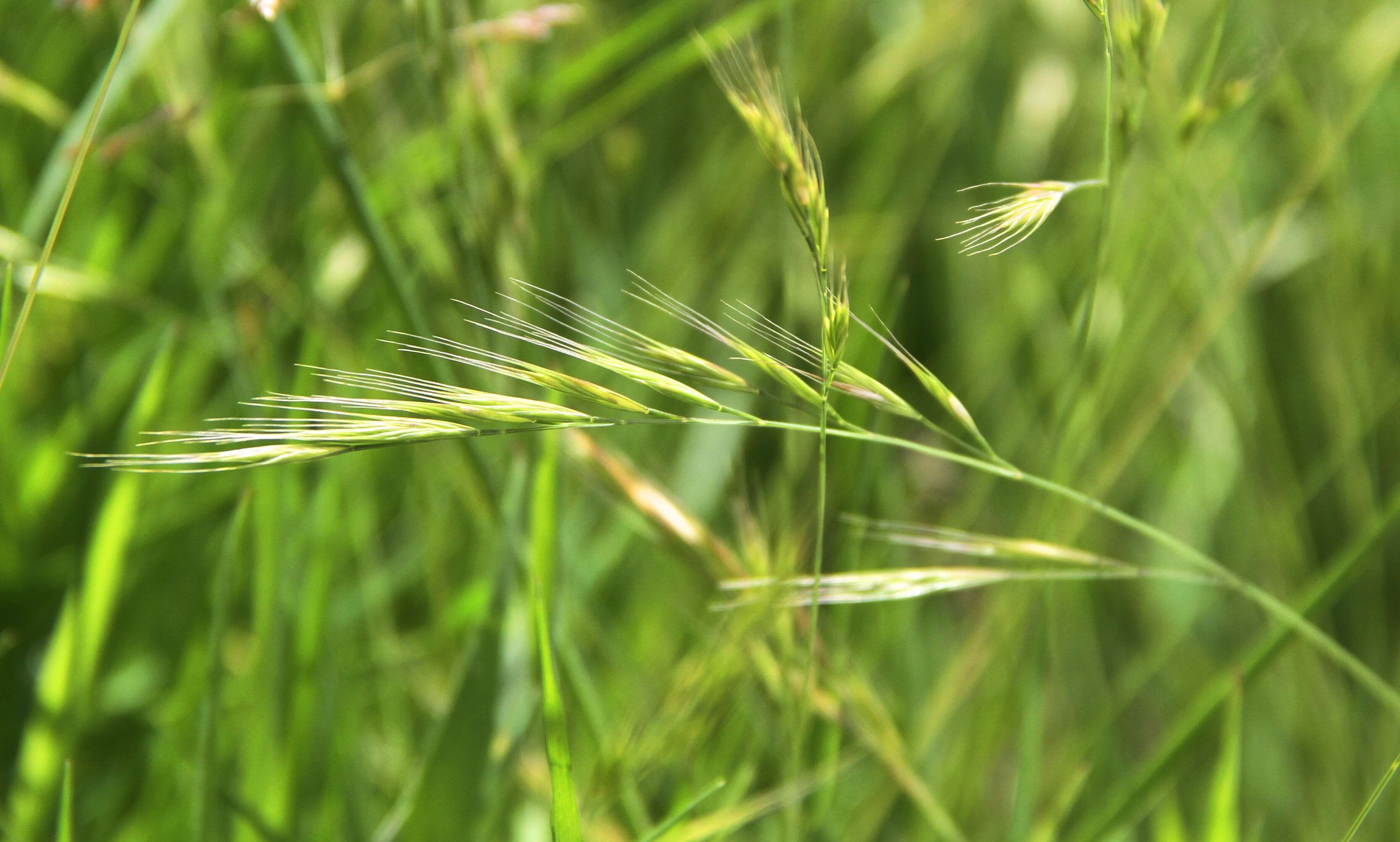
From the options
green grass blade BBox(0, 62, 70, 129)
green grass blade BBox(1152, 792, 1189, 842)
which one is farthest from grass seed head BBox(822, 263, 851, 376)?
green grass blade BBox(0, 62, 70, 129)

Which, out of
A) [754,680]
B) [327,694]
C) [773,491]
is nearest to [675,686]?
[754,680]

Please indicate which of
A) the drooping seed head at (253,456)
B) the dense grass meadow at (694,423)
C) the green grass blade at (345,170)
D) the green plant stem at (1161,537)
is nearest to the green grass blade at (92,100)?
the dense grass meadow at (694,423)

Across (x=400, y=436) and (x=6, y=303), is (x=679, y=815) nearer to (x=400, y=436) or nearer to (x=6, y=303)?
(x=400, y=436)

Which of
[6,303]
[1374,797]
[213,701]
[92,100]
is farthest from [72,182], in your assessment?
[1374,797]

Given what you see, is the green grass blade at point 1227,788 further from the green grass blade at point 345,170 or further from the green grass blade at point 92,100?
the green grass blade at point 92,100

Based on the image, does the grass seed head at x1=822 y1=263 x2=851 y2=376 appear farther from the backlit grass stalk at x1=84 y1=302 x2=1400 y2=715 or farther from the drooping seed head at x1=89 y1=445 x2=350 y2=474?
the drooping seed head at x1=89 y1=445 x2=350 y2=474

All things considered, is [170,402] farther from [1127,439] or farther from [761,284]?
[1127,439]
